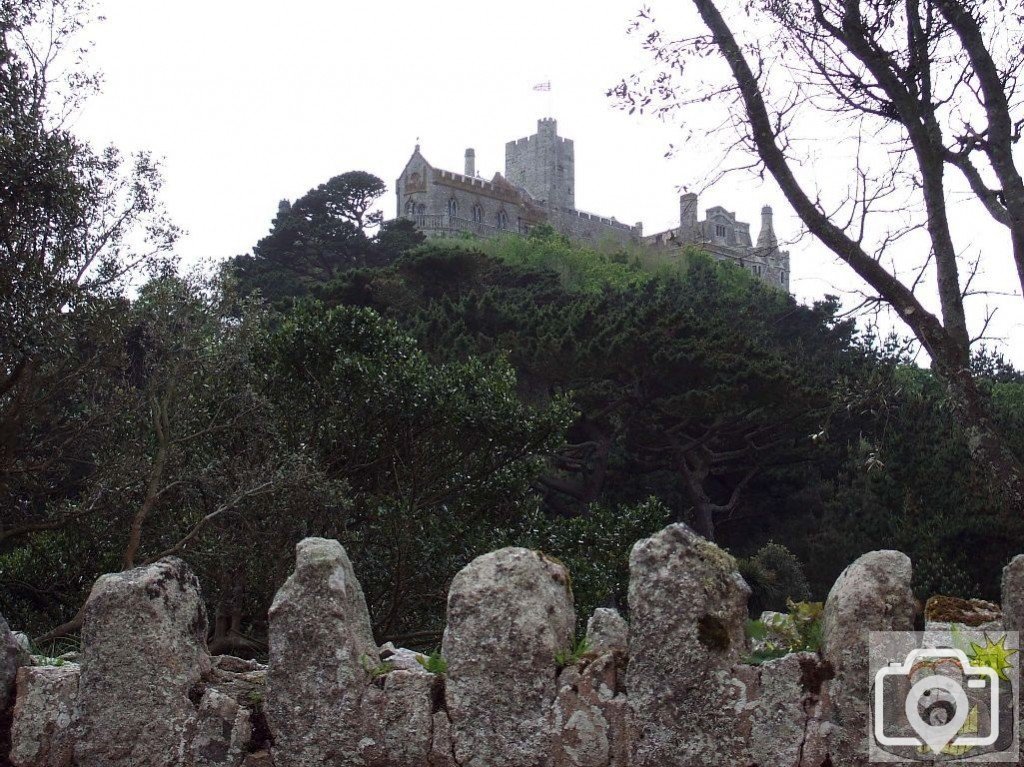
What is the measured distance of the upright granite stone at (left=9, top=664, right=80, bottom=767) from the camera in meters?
5.06

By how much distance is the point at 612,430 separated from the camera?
3116cm

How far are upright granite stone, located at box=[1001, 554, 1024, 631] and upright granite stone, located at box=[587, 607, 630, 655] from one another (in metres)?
1.64

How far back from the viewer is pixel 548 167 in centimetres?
10256

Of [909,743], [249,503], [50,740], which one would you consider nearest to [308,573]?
[50,740]

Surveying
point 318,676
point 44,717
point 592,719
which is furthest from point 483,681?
point 44,717

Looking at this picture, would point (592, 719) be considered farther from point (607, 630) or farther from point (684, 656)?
point (607, 630)

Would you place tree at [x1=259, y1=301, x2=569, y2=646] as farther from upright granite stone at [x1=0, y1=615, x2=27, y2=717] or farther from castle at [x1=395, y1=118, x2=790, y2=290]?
castle at [x1=395, y1=118, x2=790, y2=290]

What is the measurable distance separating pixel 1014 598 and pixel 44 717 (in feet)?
14.7

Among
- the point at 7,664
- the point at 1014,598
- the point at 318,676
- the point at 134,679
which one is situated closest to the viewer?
the point at 1014,598

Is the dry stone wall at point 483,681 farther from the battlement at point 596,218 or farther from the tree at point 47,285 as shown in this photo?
the battlement at point 596,218

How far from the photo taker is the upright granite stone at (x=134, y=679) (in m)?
4.91

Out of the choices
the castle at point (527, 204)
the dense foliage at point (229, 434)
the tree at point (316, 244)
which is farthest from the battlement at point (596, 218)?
the dense foliage at point (229, 434)

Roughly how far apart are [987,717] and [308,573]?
9.74ft

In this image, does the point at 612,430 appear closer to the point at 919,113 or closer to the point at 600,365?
the point at 600,365
